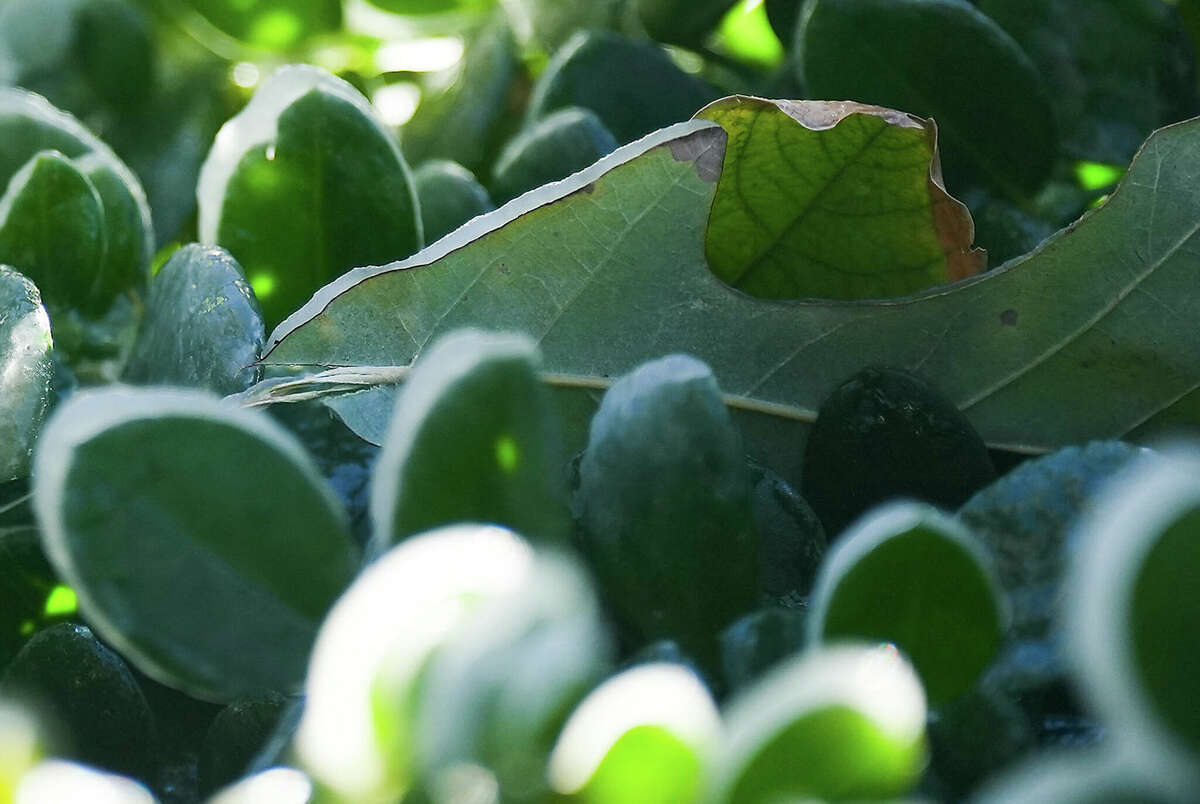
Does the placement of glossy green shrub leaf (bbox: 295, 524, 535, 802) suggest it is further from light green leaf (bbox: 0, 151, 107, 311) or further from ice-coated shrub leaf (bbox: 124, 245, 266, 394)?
light green leaf (bbox: 0, 151, 107, 311)

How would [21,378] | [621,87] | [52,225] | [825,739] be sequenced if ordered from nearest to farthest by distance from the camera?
[825,739] < [21,378] < [52,225] < [621,87]

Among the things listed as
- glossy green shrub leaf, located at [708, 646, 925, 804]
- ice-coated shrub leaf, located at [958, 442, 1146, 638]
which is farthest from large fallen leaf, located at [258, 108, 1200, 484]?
glossy green shrub leaf, located at [708, 646, 925, 804]

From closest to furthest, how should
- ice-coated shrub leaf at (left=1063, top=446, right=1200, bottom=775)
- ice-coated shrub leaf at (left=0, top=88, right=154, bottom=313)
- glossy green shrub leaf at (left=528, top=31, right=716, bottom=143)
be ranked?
ice-coated shrub leaf at (left=1063, top=446, right=1200, bottom=775)
ice-coated shrub leaf at (left=0, top=88, right=154, bottom=313)
glossy green shrub leaf at (left=528, top=31, right=716, bottom=143)

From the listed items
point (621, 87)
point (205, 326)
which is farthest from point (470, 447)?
point (621, 87)

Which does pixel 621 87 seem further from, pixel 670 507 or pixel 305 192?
pixel 670 507

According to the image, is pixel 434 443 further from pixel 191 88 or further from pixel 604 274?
pixel 191 88

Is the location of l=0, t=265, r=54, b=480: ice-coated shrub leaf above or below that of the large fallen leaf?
below

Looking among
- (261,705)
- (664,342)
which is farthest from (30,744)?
(664,342)

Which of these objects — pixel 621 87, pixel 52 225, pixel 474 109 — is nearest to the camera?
pixel 52 225
